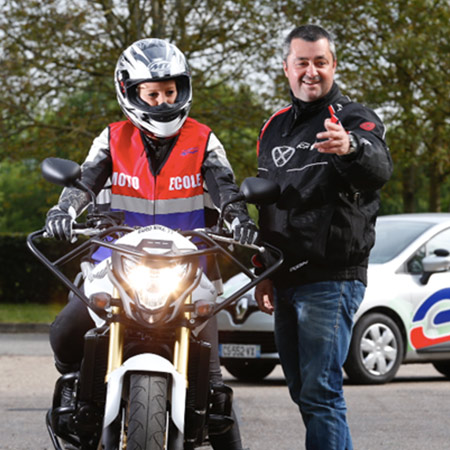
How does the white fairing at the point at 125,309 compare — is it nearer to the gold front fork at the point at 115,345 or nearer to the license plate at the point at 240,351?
the gold front fork at the point at 115,345

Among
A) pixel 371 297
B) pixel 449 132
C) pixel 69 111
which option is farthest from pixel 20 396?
pixel 449 132

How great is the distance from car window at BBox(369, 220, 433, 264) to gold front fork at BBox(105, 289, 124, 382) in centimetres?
715

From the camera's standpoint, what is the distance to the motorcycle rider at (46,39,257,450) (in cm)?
452

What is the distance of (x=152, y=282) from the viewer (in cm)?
396

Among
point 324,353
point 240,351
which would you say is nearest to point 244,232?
point 324,353

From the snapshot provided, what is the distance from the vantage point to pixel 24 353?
1376 cm

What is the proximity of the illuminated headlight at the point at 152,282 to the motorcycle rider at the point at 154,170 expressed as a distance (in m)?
0.50

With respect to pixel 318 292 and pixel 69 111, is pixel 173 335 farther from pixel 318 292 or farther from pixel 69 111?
pixel 69 111

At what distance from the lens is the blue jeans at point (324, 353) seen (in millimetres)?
4555

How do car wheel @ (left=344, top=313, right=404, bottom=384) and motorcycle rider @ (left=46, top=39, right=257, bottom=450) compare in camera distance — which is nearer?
motorcycle rider @ (left=46, top=39, right=257, bottom=450)

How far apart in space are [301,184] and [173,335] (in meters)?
0.95

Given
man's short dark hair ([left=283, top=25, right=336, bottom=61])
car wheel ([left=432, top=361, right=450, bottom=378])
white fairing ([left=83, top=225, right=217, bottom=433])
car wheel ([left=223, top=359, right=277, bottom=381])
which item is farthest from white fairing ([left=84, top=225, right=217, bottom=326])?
car wheel ([left=432, top=361, right=450, bottom=378])

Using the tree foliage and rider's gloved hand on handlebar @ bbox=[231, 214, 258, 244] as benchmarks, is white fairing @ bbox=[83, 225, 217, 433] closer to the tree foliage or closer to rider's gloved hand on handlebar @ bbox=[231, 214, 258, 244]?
rider's gloved hand on handlebar @ bbox=[231, 214, 258, 244]

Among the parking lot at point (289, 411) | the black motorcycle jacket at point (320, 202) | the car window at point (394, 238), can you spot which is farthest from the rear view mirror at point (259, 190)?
the car window at point (394, 238)
